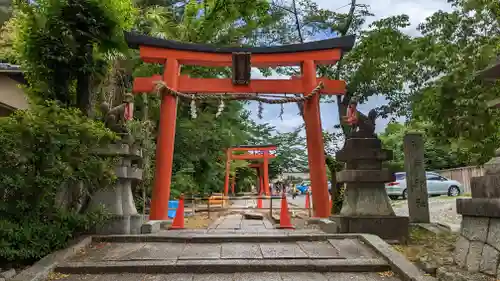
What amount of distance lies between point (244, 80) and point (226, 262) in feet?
21.0

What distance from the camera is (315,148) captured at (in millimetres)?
10320

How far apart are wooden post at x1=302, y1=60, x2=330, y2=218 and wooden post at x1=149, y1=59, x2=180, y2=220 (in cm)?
361

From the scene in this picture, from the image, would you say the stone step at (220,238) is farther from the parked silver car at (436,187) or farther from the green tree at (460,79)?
the parked silver car at (436,187)

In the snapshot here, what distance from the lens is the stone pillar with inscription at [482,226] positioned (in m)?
3.93

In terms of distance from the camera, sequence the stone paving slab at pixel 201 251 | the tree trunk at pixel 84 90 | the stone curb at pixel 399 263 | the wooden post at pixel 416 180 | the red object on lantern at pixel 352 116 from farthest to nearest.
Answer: the wooden post at pixel 416 180
the red object on lantern at pixel 352 116
the tree trunk at pixel 84 90
the stone paving slab at pixel 201 251
the stone curb at pixel 399 263

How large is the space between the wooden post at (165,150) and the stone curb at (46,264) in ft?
12.0

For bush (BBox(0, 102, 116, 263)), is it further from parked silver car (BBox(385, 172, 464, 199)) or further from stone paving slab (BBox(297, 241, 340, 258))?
parked silver car (BBox(385, 172, 464, 199))

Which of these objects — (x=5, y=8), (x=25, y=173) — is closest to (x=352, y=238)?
(x=25, y=173)

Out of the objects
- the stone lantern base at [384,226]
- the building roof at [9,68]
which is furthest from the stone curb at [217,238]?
the building roof at [9,68]

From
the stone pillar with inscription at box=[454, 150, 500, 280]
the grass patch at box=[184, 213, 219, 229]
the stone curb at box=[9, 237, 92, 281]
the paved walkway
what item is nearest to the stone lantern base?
the paved walkway

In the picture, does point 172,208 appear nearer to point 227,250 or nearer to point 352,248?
point 227,250

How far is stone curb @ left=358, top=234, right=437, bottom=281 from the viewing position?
169 inches

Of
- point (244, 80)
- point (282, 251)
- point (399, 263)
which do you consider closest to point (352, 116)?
point (282, 251)

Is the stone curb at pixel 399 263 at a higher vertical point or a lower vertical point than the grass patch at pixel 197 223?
lower
